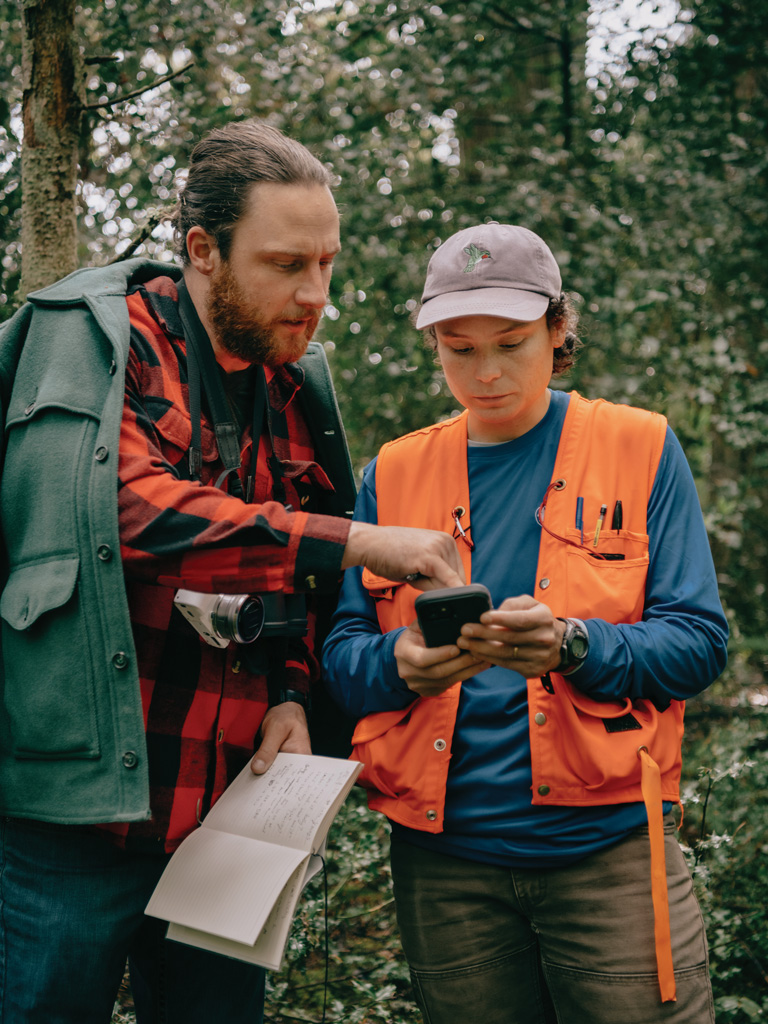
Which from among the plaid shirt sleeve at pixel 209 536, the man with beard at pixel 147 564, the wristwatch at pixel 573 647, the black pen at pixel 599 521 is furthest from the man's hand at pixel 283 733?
the black pen at pixel 599 521

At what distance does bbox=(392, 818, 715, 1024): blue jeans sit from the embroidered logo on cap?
139 cm

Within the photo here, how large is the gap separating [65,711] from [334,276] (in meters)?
3.74

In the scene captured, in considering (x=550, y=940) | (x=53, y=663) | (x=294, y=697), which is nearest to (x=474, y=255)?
(x=294, y=697)

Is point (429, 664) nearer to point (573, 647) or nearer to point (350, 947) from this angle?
point (573, 647)

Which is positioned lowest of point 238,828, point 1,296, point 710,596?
point 238,828

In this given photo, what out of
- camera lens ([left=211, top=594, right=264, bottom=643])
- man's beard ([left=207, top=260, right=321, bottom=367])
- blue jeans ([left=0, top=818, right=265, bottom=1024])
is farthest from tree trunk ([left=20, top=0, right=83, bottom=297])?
blue jeans ([left=0, top=818, right=265, bottom=1024])

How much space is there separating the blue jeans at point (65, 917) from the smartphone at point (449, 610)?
0.87 m

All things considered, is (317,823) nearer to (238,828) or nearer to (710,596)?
(238,828)

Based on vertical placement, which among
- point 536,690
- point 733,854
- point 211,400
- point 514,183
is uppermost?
point 514,183

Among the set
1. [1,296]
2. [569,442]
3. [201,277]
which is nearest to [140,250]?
[1,296]

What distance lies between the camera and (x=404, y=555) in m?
1.86

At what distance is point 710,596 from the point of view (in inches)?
76.0

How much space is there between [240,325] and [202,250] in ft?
0.85

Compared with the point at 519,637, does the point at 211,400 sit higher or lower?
higher
